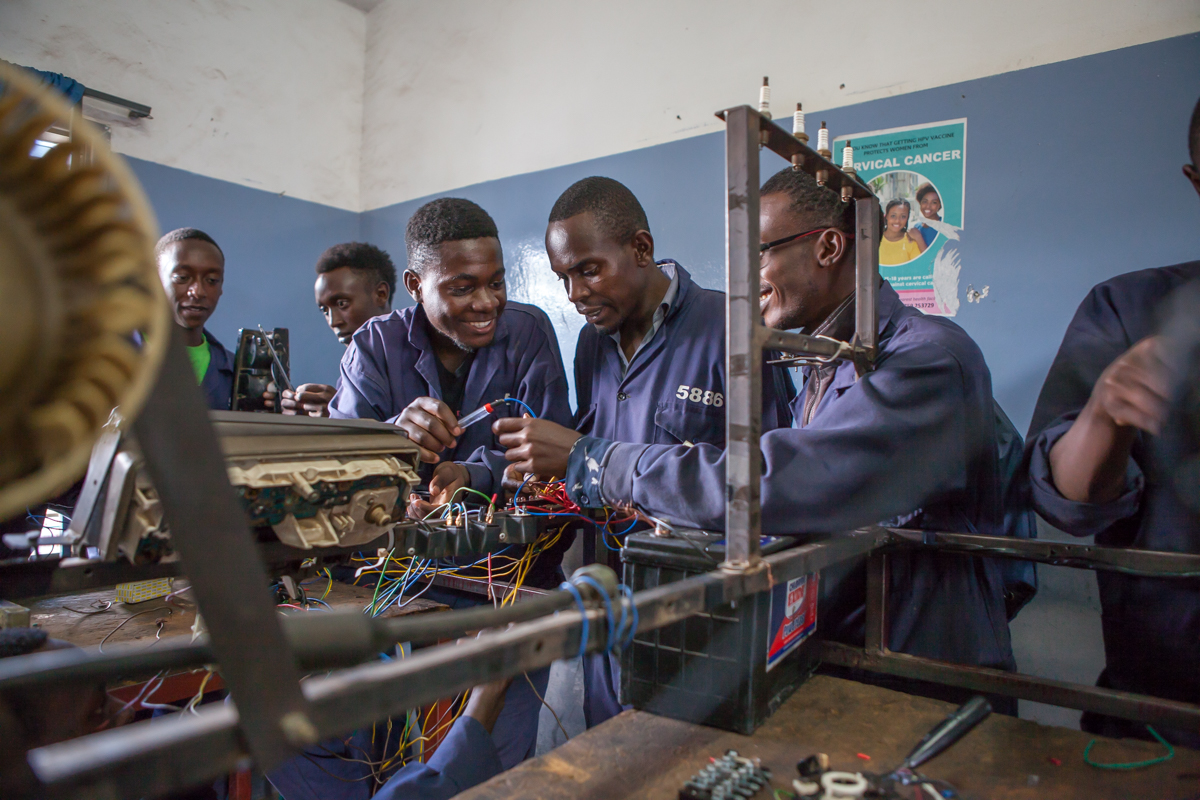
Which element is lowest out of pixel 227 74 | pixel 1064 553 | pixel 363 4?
pixel 1064 553

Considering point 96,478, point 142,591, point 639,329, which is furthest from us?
point 639,329

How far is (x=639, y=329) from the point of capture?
208 centimetres

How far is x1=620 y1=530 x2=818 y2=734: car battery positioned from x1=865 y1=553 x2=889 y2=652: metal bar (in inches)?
6.8

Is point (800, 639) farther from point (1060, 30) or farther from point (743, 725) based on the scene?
point (1060, 30)

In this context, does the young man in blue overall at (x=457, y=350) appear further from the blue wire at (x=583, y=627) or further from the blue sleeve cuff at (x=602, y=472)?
the blue wire at (x=583, y=627)

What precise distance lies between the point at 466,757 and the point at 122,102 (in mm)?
3498

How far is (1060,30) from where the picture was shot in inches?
76.2

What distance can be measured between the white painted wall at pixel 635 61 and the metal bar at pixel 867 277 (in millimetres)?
1123

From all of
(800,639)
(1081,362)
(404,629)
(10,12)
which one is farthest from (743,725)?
(10,12)

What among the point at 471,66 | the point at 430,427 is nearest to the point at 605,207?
the point at 430,427

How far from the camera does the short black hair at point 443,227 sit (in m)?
2.08

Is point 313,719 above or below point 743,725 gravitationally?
above

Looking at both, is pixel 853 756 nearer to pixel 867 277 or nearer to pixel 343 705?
pixel 343 705

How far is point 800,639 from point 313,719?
Answer: 2.77ft
